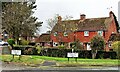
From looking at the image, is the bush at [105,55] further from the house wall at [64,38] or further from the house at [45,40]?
the house at [45,40]

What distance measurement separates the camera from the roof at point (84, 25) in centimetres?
5888

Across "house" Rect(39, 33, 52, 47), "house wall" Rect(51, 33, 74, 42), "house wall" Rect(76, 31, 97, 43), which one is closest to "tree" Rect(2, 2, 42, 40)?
"house wall" Rect(51, 33, 74, 42)

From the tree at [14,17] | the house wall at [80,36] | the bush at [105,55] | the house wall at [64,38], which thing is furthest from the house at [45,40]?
the bush at [105,55]

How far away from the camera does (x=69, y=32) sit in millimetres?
59656

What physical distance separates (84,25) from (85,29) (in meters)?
1.49

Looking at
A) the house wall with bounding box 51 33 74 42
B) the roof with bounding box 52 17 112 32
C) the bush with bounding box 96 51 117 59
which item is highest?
the roof with bounding box 52 17 112 32

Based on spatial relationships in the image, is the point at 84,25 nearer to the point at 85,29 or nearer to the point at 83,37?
the point at 85,29

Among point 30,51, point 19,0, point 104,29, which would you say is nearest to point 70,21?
point 104,29

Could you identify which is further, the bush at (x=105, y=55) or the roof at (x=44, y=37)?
the roof at (x=44, y=37)

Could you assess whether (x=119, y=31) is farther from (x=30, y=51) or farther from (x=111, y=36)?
(x=30, y=51)

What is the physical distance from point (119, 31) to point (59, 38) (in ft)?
40.6

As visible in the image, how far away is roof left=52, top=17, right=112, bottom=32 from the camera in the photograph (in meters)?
58.9

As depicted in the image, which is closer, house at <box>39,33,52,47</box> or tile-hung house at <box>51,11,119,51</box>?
tile-hung house at <box>51,11,119,51</box>

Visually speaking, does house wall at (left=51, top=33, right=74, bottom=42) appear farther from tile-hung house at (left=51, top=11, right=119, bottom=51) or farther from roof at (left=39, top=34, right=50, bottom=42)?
roof at (left=39, top=34, right=50, bottom=42)
